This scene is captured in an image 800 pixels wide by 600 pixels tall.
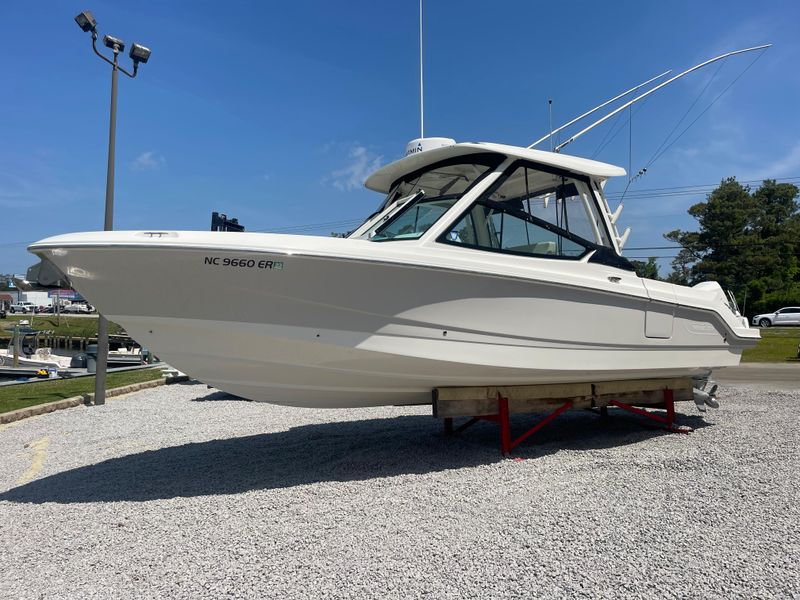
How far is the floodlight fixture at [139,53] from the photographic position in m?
7.76

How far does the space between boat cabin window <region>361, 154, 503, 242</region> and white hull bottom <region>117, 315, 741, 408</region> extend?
0.94 metres

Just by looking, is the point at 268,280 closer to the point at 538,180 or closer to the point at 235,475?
the point at 235,475

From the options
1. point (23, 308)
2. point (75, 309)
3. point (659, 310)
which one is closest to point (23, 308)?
point (23, 308)

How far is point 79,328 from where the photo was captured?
42.6 m

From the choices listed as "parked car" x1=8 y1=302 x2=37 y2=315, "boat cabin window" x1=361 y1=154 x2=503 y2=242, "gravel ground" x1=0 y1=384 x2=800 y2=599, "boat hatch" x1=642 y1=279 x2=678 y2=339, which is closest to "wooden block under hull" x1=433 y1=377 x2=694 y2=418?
"gravel ground" x1=0 y1=384 x2=800 y2=599

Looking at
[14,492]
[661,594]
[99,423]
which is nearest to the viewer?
[661,594]

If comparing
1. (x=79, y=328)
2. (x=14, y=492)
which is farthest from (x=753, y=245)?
(x=79, y=328)

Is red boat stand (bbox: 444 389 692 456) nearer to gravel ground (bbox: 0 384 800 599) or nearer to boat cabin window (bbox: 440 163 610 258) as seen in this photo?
gravel ground (bbox: 0 384 800 599)

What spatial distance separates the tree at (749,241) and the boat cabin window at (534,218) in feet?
129

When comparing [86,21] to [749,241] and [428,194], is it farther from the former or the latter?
[749,241]

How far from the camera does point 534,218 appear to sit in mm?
4512

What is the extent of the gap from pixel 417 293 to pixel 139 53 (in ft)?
22.1

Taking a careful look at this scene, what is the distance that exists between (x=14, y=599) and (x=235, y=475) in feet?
6.14

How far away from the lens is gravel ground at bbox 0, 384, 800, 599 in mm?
2428
